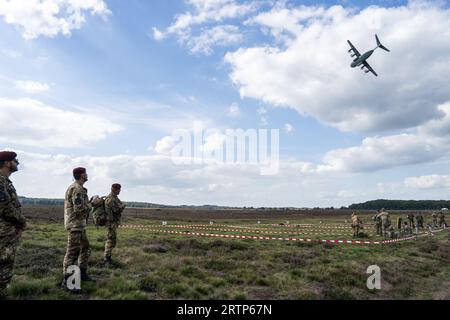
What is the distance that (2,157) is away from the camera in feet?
21.5

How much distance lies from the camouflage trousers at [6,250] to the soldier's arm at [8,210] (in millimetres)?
108

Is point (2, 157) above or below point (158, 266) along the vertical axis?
above

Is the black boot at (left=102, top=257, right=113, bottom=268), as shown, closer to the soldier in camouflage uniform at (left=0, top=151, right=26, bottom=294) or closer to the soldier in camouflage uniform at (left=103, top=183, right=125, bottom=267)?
the soldier in camouflage uniform at (left=103, top=183, right=125, bottom=267)

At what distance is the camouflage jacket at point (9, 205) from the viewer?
20.3 feet

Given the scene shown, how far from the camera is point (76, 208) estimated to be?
311 inches

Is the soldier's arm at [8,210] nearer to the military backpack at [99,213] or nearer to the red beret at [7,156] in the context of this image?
the red beret at [7,156]

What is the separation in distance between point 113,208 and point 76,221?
2.56m

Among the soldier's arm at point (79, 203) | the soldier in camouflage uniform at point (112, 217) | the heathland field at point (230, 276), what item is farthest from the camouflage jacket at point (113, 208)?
the soldier's arm at point (79, 203)

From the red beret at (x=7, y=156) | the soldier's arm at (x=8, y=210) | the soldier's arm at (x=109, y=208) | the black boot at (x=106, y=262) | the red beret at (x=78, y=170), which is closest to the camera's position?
the soldier's arm at (x=8, y=210)

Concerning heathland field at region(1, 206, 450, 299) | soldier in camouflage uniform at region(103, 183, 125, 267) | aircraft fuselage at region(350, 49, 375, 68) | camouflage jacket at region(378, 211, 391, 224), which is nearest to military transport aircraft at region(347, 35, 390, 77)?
aircraft fuselage at region(350, 49, 375, 68)
